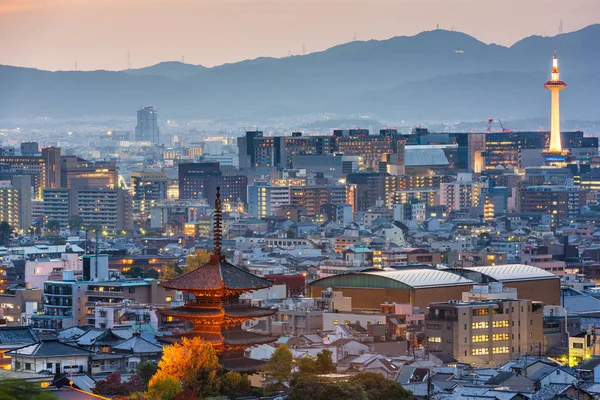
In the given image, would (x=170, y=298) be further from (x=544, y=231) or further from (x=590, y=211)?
A: (x=590, y=211)

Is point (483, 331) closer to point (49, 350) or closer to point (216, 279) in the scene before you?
point (49, 350)

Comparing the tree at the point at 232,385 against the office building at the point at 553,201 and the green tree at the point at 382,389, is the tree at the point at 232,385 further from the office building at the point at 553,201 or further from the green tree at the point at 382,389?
the office building at the point at 553,201

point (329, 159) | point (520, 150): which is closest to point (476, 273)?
point (329, 159)

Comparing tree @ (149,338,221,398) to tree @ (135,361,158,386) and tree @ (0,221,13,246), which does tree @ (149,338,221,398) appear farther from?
tree @ (0,221,13,246)

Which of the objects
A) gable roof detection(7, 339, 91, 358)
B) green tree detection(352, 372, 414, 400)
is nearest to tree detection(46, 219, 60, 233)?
gable roof detection(7, 339, 91, 358)

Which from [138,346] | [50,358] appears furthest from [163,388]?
[138,346]

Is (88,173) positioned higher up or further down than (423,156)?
further down
